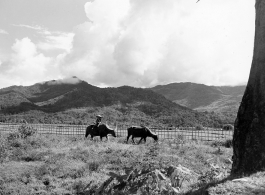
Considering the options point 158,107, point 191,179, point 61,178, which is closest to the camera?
point 191,179

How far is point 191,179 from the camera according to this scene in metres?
8.68

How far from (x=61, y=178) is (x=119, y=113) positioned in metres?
76.4

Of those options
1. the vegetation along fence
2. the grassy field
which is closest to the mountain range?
the vegetation along fence

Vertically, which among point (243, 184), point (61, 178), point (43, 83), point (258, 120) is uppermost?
point (43, 83)

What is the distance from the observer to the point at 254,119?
7504 millimetres

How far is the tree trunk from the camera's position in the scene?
24.1 feet

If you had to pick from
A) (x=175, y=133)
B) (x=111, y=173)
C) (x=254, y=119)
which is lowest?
(x=175, y=133)

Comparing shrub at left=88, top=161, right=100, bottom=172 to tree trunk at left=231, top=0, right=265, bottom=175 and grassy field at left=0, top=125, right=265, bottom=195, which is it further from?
tree trunk at left=231, top=0, right=265, bottom=175

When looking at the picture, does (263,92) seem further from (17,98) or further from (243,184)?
(17,98)

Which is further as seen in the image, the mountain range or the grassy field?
the mountain range

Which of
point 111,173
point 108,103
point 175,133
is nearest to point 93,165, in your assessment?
point 111,173

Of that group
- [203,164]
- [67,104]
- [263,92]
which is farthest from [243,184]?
[67,104]

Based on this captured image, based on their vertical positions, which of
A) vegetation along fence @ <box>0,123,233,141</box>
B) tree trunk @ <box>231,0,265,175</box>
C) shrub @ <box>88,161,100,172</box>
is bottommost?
shrub @ <box>88,161,100,172</box>

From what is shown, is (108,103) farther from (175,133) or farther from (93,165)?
(93,165)
